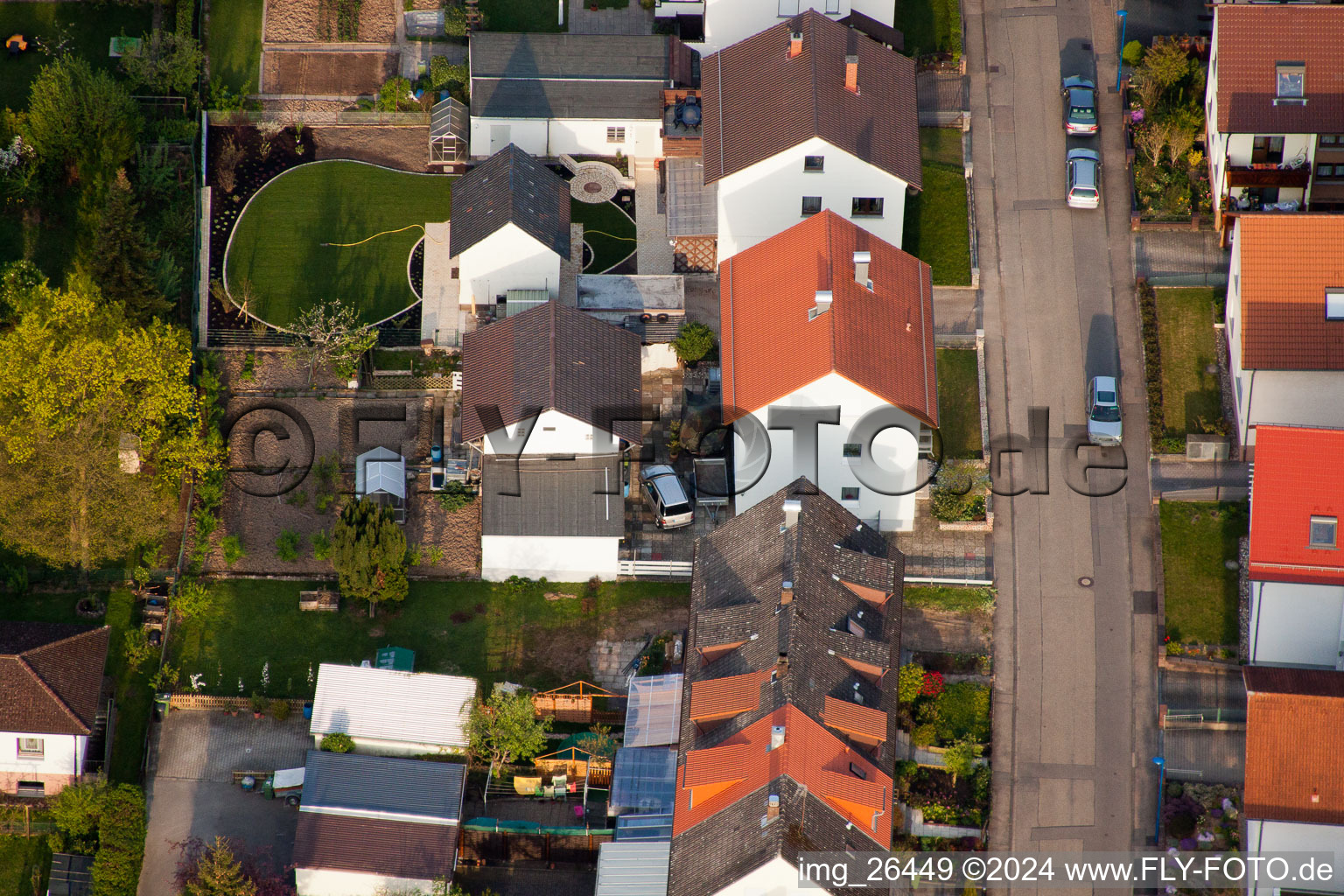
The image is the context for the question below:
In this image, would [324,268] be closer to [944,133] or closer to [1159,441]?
[944,133]

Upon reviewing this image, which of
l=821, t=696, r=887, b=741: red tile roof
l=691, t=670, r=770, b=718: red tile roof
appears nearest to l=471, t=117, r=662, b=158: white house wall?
l=691, t=670, r=770, b=718: red tile roof

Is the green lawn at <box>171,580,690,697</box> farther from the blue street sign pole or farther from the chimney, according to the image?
the blue street sign pole

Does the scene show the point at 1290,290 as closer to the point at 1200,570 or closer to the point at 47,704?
the point at 1200,570

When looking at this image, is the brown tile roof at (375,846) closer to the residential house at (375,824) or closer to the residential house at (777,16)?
the residential house at (375,824)

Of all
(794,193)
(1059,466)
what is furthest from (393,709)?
(1059,466)

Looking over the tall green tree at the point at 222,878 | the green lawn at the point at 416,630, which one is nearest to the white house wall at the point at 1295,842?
Answer: the green lawn at the point at 416,630

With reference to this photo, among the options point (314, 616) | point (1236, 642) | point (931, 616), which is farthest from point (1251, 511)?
point (314, 616)
